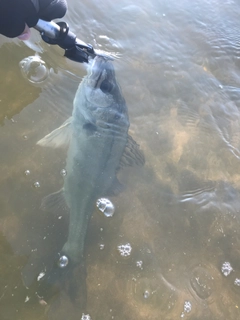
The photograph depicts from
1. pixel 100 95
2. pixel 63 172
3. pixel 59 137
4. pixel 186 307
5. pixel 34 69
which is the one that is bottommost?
pixel 186 307

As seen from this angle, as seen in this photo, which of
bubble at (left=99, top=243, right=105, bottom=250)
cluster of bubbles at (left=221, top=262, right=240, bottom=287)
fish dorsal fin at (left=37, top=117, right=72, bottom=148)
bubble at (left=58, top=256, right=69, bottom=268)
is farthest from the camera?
fish dorsal fin at (left=37, top=117, right=72, bottom=148)

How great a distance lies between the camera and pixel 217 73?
15.8ft

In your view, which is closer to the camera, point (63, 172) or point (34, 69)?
point (63, 172)

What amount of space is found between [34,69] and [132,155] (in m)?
1.55

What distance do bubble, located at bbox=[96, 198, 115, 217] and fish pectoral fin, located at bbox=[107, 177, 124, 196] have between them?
93 millimetres

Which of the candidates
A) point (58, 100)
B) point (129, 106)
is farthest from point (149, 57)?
point (58, 100)

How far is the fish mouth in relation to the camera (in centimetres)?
354

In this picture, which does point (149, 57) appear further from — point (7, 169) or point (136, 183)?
point (7, 169)

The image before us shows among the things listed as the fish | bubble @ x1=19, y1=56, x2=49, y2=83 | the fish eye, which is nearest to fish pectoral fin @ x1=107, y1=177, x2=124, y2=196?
the fish

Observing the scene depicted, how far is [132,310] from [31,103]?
7.90ft

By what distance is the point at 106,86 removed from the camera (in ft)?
11.8

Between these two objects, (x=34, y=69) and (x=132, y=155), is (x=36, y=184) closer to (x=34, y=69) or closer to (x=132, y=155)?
(x=132, y=155)

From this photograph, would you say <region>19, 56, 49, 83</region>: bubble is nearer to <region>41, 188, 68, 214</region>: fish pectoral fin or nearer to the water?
the water

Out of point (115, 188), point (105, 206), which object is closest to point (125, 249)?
point (105, 206)
